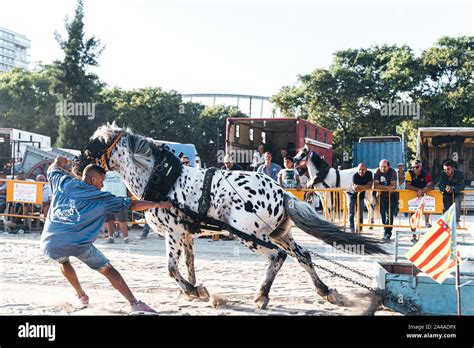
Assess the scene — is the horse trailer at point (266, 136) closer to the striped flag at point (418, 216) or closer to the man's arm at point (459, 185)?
the striped flag at point (418, 216)

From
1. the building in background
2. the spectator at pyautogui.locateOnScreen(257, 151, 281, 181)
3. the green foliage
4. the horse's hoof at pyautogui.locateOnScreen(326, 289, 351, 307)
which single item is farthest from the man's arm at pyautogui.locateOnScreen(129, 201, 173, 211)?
the building in background

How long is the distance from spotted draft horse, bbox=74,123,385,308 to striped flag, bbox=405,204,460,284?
5.41 ft

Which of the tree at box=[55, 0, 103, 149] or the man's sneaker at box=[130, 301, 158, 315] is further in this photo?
the tree at box=[55, 0, 103, 149]

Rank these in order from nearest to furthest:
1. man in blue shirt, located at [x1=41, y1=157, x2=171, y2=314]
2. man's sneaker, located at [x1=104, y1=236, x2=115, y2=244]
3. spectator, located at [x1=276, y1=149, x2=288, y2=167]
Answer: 1. man in blue shirt, located at [x1=41, y1=157, x2=171, y2=314]
2. man's sneaker, located at [x1=104, y1=236, x2=115, y2=244]
3. spectator, located at [x1=276, y1=149, x2=288, y2=167]

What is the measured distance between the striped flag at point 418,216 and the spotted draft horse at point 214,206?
4.87m

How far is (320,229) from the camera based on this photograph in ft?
21.7

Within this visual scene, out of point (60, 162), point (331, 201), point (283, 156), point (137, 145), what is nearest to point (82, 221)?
point (60, 162)

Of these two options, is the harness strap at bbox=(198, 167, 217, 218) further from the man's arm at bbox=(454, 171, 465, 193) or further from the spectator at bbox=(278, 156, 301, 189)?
the man's arm at bbox=(454, 171, 465, 193)

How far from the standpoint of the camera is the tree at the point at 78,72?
3770 centimetres

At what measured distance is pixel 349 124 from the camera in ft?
108

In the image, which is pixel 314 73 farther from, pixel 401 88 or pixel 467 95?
pixel 467 95

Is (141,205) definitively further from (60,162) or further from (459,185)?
(459,185)

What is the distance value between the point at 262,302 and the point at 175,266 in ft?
3.48

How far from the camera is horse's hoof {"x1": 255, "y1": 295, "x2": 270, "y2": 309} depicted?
6.16 metres
